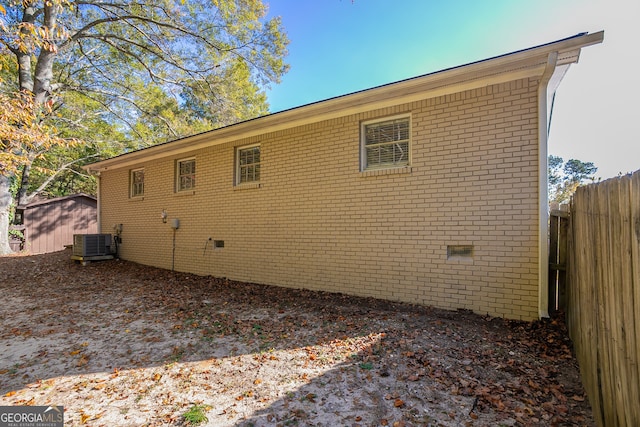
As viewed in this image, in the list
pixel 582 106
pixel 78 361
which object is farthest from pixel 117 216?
pixel 582 106

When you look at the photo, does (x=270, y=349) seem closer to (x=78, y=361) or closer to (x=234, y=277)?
(x=78, y=361)

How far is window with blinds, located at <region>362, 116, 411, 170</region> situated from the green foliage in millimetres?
4366

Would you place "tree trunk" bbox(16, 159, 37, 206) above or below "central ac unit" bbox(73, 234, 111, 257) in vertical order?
above

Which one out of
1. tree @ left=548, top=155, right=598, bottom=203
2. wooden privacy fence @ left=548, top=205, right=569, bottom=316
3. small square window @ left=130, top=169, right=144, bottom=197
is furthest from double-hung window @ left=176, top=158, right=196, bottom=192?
tree @ left=548, top=155, right=598, bottom=203

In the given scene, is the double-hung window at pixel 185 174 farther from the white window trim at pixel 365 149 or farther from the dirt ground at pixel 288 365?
the white window trim at pixel 365 149

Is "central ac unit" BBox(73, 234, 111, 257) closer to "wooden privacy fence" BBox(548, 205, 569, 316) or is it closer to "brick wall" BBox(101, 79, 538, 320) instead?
"brick wall" BBox(101, 79, 538, 320)

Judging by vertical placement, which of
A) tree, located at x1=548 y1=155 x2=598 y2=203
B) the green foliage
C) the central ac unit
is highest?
tree, located at x1=548 y1=155 x2=598 y2=203

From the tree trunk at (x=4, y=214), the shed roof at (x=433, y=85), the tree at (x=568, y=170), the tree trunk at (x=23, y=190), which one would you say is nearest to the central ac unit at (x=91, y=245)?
the tree trunk at (x=4, y=214)

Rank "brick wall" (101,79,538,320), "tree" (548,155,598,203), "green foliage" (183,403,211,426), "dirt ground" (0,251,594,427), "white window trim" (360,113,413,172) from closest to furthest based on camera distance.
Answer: "green foliage" (183,403,211,426)
"dirt ground" (0,251,594,427)
"brick wall" (101,79,538,320)
"white window trim" (360,113,413,172)
"tree" (548,155,598,203)

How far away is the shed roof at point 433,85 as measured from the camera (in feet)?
12.9

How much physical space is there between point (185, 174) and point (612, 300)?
29.9 feet

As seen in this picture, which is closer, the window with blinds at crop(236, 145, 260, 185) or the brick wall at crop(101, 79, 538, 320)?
the brick wall at crop(101, 79, 538, 320)

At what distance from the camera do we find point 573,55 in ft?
12.8

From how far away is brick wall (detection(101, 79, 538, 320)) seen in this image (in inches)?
172
